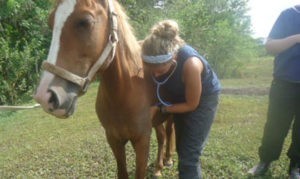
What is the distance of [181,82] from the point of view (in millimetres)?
3143

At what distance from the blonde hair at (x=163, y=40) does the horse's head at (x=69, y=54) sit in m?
0.71

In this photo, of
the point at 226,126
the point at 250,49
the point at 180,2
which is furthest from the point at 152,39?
the point at 250,49

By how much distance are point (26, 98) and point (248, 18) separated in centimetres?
2731

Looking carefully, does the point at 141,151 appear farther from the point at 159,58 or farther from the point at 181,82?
the point at 159,58

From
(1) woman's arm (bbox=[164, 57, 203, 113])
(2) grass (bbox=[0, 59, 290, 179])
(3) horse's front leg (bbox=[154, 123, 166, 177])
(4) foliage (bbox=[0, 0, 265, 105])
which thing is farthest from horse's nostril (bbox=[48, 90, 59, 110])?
(2) grass (bbox=[0, 59, 290, 179])

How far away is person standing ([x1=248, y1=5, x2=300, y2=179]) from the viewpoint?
147 inches

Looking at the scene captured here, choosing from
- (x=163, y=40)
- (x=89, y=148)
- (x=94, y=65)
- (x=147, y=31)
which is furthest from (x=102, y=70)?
(x=147, y=31)

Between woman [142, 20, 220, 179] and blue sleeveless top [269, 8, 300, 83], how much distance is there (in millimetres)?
926

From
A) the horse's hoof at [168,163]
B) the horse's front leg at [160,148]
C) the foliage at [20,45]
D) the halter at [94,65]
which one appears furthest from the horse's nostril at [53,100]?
the foliage at [20,45]

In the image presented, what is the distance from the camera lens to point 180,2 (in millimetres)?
26609

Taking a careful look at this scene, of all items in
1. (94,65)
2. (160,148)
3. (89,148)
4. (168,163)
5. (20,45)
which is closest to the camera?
(94,65)

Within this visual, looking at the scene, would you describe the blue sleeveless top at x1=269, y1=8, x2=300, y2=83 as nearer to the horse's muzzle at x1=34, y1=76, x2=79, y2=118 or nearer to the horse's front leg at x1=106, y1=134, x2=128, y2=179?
the horse's front leg at x1=106, y1=134, x2=128, y2=179

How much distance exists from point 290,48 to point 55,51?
8.51ft

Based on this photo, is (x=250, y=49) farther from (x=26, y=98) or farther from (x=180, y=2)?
(x=26, y=98)
